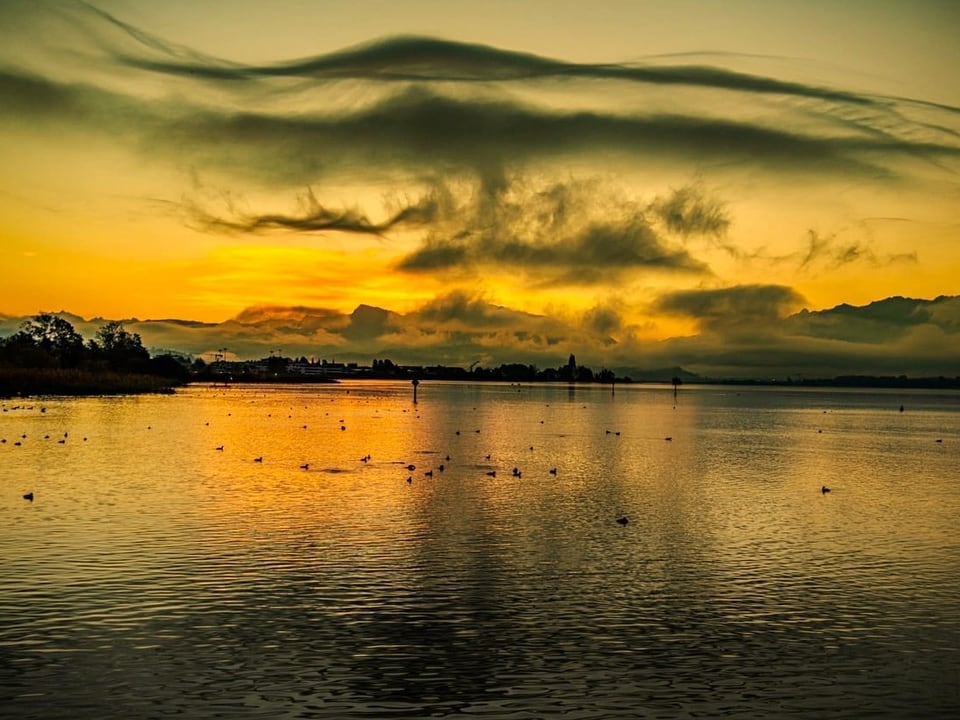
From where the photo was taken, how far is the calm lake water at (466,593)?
20.5 m

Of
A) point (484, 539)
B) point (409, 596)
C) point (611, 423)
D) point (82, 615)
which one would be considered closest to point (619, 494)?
point (484, 539)

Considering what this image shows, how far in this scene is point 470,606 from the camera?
91.8ft

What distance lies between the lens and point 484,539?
39531mm

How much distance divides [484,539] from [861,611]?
53.5 feet

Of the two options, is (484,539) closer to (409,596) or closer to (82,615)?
(409,596)

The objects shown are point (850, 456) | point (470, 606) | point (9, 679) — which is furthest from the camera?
point (850, 456)

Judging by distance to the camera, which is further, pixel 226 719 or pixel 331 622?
pixel 331 622

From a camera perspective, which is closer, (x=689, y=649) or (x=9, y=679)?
(x=9, y=679)

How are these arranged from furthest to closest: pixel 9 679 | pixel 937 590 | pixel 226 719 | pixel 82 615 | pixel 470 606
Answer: pixel 937 590
pixel 470 606
pixel 82 615
pixel 9 679
pixel 226 719

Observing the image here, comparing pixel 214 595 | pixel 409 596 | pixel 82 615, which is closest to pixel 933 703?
pixel 409 596

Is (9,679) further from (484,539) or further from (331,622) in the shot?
(484,539)

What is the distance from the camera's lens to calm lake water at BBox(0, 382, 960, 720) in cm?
2047

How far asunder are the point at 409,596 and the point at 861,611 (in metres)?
14.6

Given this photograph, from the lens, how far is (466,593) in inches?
1171
